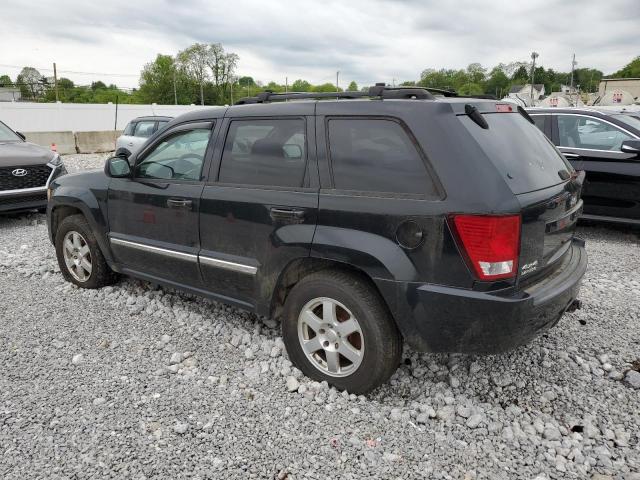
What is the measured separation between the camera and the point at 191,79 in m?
94.2

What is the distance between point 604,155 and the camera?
21.4ft

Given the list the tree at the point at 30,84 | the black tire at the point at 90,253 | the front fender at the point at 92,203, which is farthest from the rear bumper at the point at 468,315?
the tree at the point at 30,84

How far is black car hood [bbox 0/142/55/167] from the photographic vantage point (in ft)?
24.7

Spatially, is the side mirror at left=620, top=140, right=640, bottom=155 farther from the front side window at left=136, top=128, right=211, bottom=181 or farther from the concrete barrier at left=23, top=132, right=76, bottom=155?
the concrete barrier at left=23, top=132, right=76, bottom=155

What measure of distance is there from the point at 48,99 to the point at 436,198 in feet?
308

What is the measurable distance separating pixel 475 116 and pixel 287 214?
1.23 m

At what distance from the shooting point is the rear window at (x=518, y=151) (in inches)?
105

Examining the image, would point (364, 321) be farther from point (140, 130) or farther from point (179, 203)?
point (140, 130)

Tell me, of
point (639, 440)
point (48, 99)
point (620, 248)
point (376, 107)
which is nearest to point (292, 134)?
point (376, 107)

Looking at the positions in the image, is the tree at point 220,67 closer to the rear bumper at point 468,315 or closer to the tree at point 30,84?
the tree at point 30,84

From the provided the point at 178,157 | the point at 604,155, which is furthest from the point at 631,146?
the point at 178,157

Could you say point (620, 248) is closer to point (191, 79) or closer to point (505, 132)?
point (505, 132)

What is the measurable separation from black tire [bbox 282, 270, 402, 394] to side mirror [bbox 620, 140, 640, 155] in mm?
5042

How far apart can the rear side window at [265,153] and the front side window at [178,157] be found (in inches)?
11.5
